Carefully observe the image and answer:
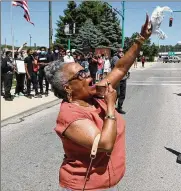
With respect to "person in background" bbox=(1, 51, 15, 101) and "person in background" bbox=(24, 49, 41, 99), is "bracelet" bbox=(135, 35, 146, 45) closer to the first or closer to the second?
"person in background" bbox=(1, 51, 15, 101)

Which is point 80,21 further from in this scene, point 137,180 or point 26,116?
point 137,180

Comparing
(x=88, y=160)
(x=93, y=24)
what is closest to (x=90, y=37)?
(x=93, y=24)

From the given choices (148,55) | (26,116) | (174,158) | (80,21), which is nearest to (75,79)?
(174,158)

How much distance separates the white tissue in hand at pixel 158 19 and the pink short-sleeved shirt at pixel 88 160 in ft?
2.91

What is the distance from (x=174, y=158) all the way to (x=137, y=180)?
1.18 m

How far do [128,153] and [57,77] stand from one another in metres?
3.55

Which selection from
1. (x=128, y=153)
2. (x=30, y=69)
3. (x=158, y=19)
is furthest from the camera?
(x=30, y=69)

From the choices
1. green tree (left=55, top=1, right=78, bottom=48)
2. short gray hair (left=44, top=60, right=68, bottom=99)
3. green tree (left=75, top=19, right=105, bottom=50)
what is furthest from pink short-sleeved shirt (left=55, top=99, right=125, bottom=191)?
green tree (left=55, top=1, right=78, bottom=48)

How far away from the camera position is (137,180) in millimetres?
4477

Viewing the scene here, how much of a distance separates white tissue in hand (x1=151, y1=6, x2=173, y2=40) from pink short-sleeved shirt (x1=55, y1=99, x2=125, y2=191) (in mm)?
888

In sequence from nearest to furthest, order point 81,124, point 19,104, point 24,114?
point 81,124 → point 24,114 → point 19,104

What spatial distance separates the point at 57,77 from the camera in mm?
2344

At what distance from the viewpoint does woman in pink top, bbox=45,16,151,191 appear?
2.10 metres

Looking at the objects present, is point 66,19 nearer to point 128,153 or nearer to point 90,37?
point 90,37
